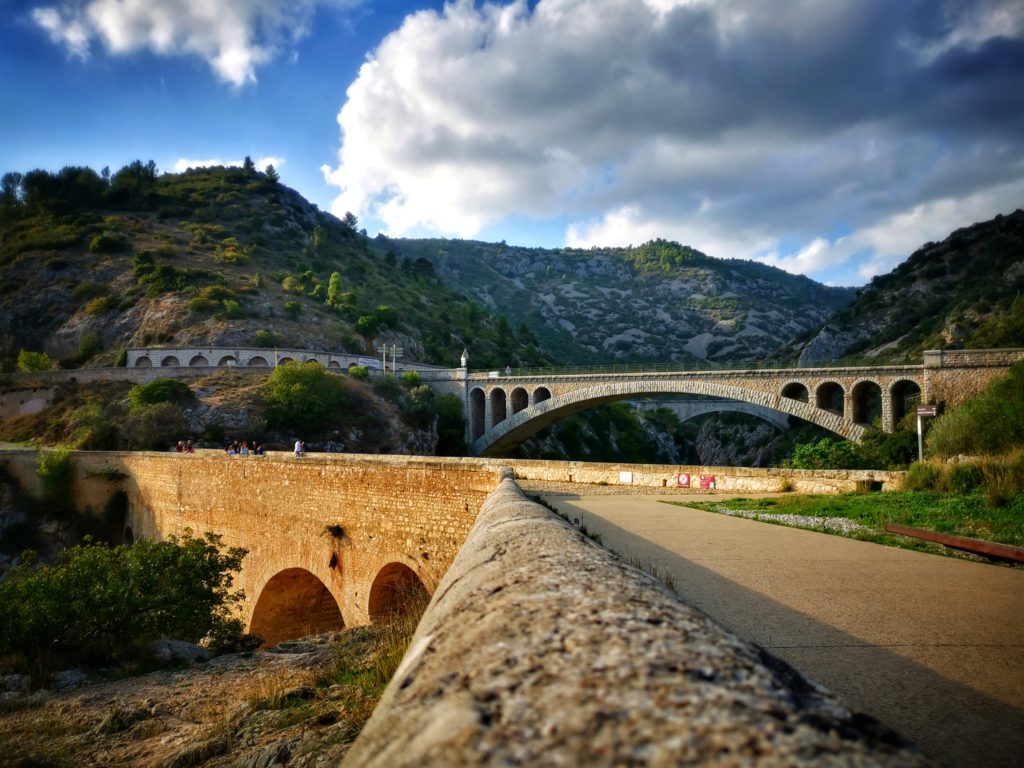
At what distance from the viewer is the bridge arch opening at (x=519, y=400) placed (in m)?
40.2

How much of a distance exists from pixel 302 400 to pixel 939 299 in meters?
49.4

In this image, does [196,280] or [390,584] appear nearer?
[390,584]

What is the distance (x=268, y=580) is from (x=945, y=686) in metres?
14.2

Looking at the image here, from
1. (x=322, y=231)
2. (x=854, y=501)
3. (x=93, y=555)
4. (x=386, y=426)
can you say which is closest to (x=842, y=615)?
(x=854, y=501)

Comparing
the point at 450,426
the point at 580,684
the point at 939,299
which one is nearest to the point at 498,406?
the point at 450,426

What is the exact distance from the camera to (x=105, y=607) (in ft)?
29.6

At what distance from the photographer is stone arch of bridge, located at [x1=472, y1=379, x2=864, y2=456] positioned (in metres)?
29.1

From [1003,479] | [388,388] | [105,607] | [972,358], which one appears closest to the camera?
[1003,479]

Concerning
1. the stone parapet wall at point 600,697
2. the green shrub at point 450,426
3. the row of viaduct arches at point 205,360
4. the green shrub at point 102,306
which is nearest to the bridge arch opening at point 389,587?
the stone parapet wall at point 600,697

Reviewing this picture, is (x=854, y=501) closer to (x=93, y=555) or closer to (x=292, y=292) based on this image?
(x=93, y=555)

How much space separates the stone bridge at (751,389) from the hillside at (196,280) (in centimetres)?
1713

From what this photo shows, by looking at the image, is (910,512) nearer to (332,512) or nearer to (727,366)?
(332,512)

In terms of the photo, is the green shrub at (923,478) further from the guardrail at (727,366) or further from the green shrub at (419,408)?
the green shrub at (419,408)

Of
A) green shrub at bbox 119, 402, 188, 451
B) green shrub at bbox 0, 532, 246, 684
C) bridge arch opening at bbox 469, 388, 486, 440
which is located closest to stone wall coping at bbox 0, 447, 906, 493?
green shrub at bbox 0, 532, 246, 684
